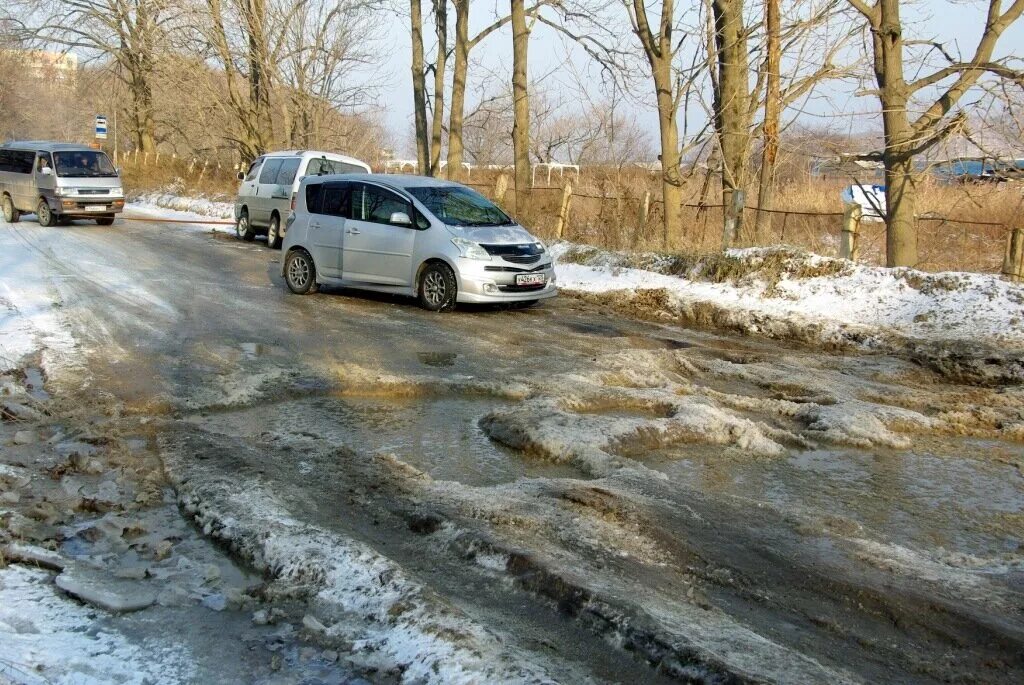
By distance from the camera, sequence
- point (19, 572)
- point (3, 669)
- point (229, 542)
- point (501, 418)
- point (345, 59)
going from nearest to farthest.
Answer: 1. point (3, 669)
2. point (19, 572)
3. point (229, 542)
4. point (501, 418)
5. point (345, 59)

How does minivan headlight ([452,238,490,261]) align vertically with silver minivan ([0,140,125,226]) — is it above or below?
below

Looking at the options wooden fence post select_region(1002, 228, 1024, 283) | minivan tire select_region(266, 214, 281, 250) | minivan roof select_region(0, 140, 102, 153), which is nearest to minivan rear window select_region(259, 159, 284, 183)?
minivan tire select_region(266, 214, 281, 250)

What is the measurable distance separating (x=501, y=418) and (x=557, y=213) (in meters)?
14.2

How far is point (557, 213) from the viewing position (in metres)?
21.0

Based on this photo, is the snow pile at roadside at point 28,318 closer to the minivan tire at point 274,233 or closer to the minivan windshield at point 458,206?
the minivan windshield at point 458,206

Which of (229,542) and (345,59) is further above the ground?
(345,59)

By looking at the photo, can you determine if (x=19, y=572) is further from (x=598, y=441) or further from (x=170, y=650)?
(x=598, y=441)

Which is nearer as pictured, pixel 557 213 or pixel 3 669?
pixel 3 669

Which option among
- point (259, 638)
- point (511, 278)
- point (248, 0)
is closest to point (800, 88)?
point (511, 278)

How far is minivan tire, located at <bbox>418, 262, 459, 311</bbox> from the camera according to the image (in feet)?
42.5

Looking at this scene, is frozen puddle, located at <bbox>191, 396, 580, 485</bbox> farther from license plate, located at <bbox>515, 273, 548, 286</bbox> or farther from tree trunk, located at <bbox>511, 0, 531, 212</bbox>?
tree trunk, located at <bbox>511, 0, 531, 212</bbox>

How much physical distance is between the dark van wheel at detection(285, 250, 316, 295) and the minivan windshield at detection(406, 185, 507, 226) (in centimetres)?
200

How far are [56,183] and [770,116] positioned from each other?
17.1 m

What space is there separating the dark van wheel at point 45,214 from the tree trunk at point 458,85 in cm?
1001
